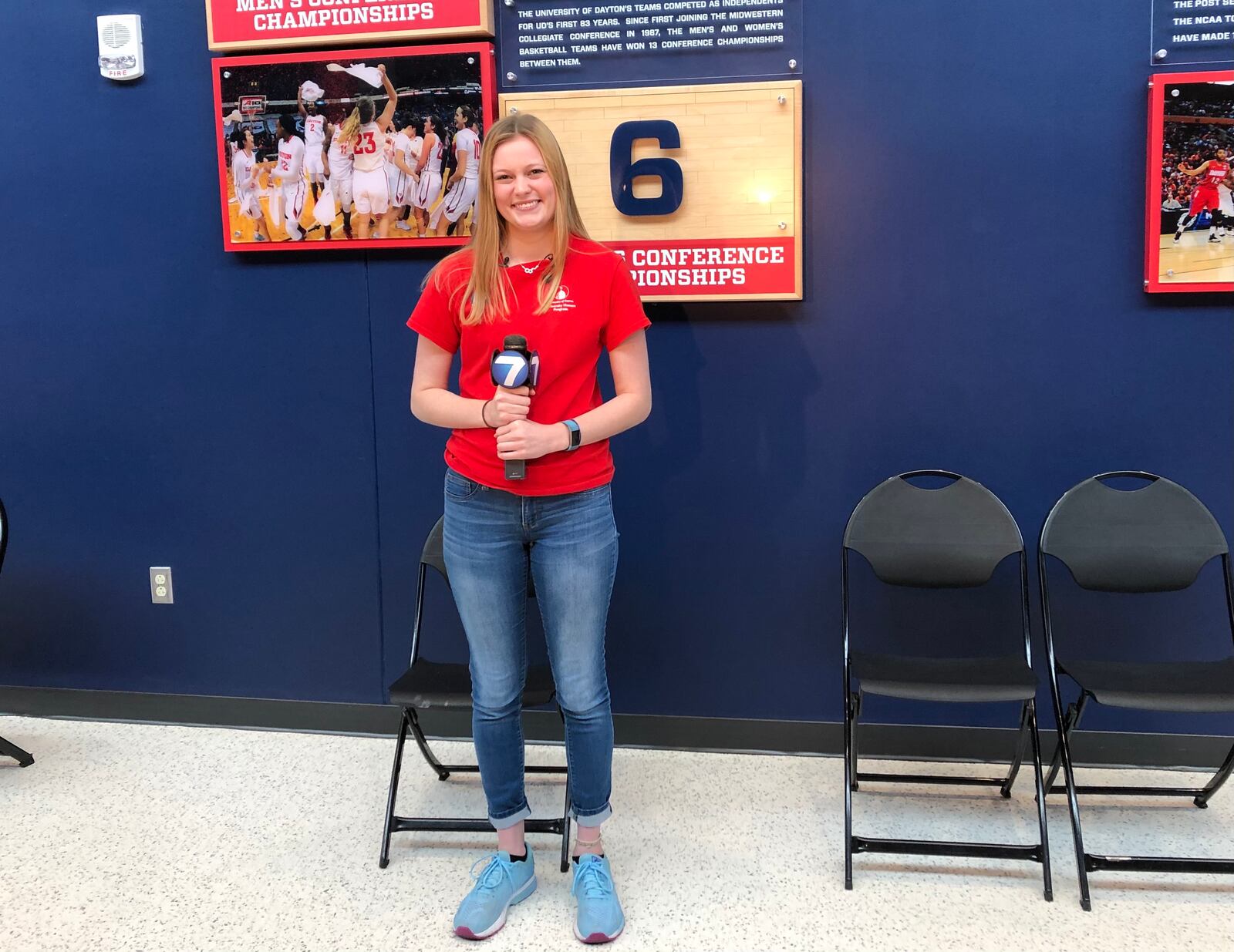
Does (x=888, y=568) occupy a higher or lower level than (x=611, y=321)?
lower

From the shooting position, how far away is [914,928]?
2119mm

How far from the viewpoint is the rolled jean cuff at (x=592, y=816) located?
2.21m

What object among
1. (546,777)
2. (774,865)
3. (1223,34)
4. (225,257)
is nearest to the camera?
(774,865)

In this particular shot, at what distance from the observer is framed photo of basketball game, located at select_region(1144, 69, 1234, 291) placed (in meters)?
2.58

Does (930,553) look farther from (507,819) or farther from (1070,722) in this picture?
(507,819)

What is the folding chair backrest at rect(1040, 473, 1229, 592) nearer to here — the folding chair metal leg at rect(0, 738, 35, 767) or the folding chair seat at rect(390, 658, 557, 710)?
the folding chair seat at rect(390, 658, 557, 710)

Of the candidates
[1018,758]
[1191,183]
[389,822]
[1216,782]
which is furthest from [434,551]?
[1191,183]

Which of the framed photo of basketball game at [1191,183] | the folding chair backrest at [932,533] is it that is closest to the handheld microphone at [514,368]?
the folding chair backrest at [932,533]

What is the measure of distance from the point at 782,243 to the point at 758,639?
1.19 m

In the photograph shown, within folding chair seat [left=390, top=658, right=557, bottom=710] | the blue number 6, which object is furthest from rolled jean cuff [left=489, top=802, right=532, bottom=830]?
the blue number 6

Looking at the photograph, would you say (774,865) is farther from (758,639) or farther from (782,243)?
(782,243)

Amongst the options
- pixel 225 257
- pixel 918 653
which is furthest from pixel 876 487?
pixel 225 257

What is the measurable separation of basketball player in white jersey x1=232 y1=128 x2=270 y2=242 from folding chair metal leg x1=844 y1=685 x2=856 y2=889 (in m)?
2.19

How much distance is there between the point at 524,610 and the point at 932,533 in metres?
1.21
